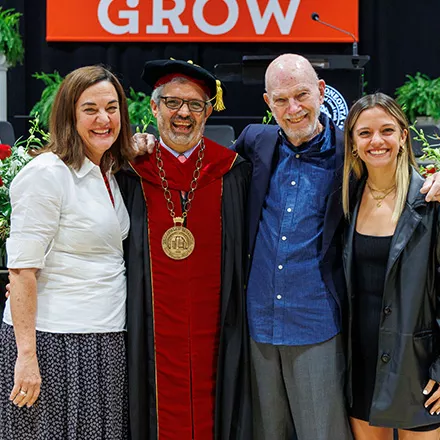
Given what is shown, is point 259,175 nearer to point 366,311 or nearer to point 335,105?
point 366,311

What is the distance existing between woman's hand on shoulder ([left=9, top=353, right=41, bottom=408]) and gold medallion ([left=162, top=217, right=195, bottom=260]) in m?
0.76

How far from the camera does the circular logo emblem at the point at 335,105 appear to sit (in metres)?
6.78

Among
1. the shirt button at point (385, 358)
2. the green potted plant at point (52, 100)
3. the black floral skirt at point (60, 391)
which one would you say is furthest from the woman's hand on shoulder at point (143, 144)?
the green potted plant at point (52, 100)

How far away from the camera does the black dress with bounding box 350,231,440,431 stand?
2.76 meters

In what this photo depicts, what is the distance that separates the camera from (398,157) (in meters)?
2.86

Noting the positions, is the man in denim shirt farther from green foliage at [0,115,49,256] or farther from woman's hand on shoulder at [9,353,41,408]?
green foliage at [0,115,49,256]

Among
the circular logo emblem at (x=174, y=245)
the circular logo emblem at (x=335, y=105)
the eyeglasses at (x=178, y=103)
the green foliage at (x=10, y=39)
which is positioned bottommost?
the circular logo emblem at (x=174, y=245)

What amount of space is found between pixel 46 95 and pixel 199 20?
2.34 metres

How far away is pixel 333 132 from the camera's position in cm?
317

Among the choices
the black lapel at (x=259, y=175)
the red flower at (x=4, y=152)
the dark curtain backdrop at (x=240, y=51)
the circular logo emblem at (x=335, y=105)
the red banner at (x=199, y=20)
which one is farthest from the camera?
the dark curtain backdrop at (x=240, y=51)

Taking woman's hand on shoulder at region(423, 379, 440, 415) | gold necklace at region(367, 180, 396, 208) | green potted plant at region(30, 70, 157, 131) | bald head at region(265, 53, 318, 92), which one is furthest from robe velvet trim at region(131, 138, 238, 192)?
green potted plant at region(30, 70, 157, 131)

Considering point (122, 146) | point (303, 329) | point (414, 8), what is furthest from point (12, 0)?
point (303, 329)

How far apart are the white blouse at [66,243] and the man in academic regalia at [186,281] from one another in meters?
0.26

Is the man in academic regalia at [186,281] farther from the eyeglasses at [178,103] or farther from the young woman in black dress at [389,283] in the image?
the young woman in black dress at [389,283]
